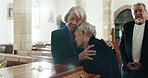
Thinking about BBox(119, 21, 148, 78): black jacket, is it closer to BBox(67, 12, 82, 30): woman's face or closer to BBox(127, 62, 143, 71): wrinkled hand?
BBox(127, 62, 143, 71): wrinkled hand

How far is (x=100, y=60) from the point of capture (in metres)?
1.84

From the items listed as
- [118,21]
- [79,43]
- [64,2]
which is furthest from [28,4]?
[64,2]

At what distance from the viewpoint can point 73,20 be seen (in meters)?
2.16

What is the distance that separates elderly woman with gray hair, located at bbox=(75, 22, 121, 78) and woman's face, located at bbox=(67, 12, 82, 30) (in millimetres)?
216

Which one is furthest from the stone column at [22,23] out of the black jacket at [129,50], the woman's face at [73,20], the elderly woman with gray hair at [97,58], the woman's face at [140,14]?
the elderly woman with gray hair at [97,58]

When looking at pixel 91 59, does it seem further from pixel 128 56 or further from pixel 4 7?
pixel 4 7

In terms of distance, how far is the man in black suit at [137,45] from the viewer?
103 inches

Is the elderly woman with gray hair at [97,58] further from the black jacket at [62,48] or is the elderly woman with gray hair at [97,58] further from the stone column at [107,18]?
the stone column at [107,18]

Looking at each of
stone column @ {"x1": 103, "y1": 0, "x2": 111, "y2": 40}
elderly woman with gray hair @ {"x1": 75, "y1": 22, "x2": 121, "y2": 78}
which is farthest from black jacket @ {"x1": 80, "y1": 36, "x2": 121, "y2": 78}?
stone column @ {"x1": 103, "y1": 0, "x2": 111, "y2": 40}

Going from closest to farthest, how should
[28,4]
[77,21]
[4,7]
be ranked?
[77,21], [28,4], [4,7]

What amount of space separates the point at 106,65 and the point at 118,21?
1075 centimetres

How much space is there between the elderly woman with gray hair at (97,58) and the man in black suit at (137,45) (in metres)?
0.81

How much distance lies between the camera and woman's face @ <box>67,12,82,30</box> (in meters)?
2.13

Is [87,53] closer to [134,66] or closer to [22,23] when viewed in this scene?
[134,66]
